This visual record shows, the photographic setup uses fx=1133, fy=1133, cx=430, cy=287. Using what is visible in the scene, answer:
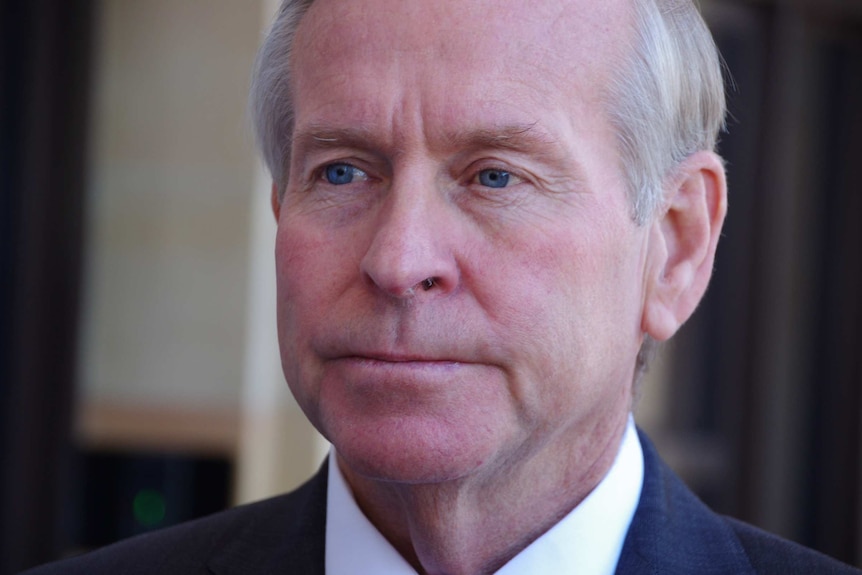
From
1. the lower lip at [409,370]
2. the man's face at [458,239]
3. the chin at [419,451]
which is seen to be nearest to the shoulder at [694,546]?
the man's face at [458,239]

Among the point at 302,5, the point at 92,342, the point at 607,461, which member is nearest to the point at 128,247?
the point at 92,342

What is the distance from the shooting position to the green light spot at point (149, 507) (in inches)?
156

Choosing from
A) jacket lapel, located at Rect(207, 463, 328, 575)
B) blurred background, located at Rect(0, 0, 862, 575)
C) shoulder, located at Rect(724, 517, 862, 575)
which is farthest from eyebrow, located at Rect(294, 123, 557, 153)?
blurred background, located at Rect(0, 0, 862, 575)

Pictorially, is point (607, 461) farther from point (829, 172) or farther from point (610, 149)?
point (829, 172)

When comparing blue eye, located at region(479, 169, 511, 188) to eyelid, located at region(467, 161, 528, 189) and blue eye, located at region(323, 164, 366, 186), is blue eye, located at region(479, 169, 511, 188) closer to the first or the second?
eyelid, located at region(467, 161, 528, 189)

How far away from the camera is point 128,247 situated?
3.86m

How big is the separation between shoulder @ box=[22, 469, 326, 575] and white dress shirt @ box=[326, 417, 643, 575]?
0.05 meters

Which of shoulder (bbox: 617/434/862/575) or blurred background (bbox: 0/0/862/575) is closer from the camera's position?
shoulder (bbox: 617/434/862/575)

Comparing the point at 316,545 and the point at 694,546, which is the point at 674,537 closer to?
the point at 694,546

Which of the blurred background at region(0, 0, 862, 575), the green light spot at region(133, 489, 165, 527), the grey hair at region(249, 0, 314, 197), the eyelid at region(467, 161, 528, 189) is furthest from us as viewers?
the green light spot at region(133, 489, 165, 527)

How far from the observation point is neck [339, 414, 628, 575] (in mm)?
1750

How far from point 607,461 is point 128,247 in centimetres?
242

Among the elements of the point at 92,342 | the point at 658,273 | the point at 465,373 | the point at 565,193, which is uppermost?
the point at 565,193

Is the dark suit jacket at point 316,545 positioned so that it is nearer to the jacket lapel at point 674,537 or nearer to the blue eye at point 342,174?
the jacket lapel at point 674,537
